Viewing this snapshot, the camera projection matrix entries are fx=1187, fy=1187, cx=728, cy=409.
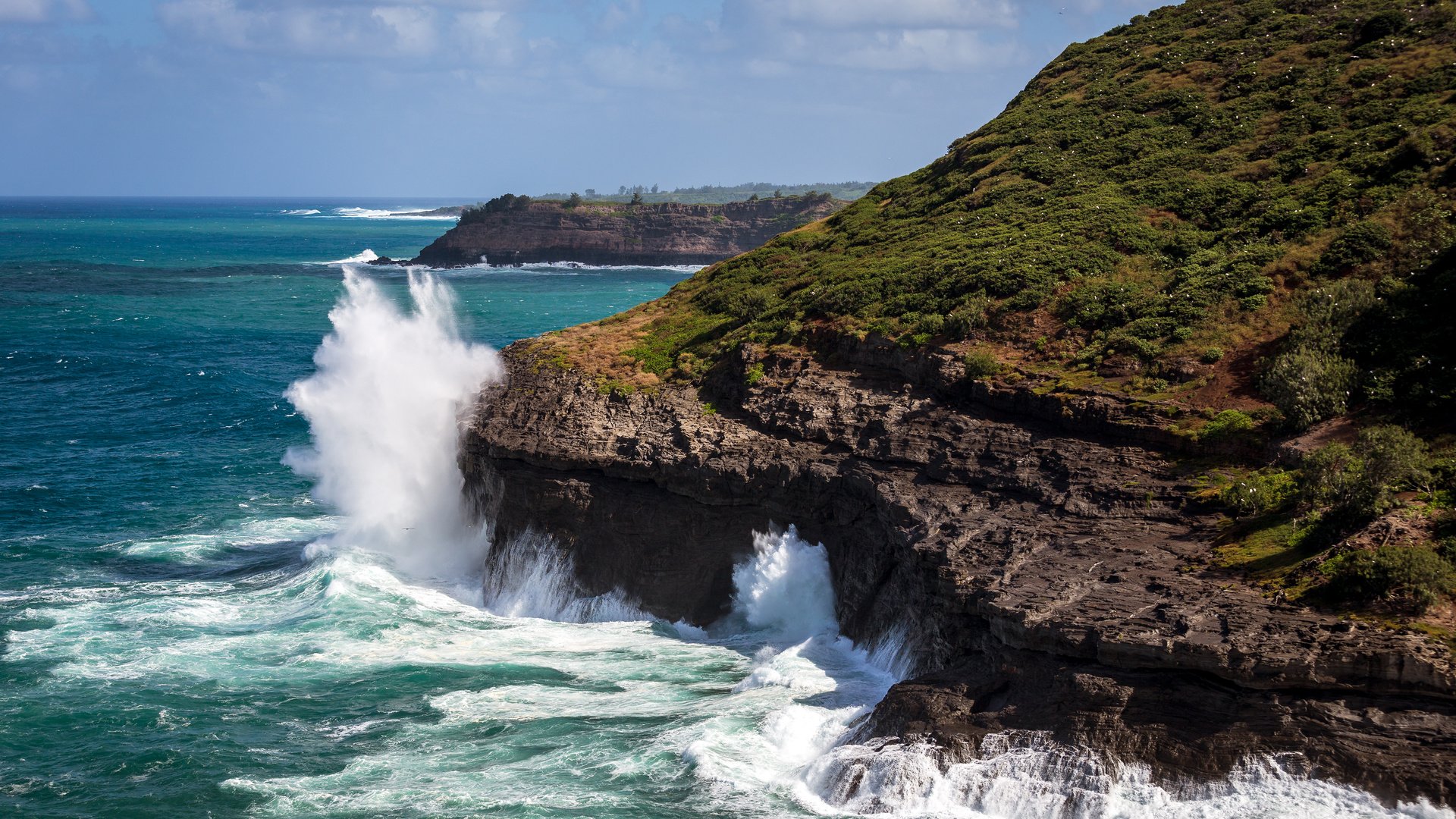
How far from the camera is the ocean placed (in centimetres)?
1938

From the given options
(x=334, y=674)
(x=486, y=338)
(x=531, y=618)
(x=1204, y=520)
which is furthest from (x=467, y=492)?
(x=486, y=338)

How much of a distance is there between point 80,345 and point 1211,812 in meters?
65.7

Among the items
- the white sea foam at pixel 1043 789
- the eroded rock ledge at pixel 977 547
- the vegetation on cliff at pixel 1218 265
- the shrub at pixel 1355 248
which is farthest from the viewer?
the shrub at pixel 1355 248

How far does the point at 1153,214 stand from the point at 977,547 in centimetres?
1531

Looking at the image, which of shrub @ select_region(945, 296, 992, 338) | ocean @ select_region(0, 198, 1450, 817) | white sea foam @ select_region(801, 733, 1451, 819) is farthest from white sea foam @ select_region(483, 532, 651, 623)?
shrub @ select_region(945, 296, 992, 338)

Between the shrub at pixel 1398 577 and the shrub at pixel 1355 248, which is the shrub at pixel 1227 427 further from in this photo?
the shrub at pixel 1355 248

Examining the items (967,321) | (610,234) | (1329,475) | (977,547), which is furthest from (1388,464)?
(610,234)

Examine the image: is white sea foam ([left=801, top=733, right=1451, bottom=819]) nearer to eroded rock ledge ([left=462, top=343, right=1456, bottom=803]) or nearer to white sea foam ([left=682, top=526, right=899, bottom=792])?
eroded rock ledge ([left=462, top=343, right=1456, bottom=803])

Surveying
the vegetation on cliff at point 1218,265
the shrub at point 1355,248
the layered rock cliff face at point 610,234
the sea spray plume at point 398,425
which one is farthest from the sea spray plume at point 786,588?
the layered rock cliff face at point 610,234

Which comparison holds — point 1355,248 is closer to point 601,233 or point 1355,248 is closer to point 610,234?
point 610,234

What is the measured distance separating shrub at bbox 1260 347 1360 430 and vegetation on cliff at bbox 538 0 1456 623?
0.15ft

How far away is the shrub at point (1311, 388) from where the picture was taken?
23.4 metres

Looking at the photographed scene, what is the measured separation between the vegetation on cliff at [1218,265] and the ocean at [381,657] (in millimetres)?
5860

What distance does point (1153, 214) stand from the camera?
33.6 meters
